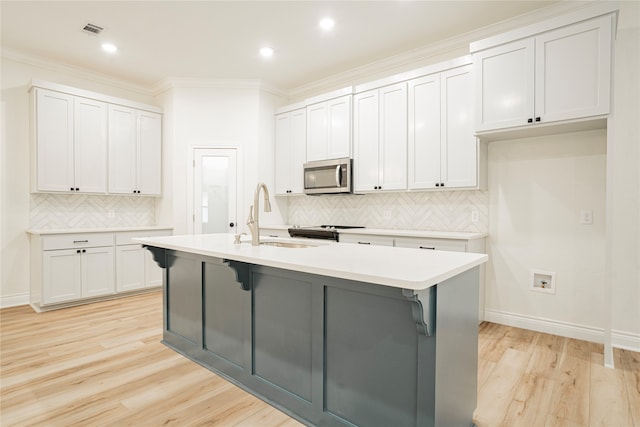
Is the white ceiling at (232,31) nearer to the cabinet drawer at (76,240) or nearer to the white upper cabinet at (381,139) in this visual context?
the white upper cabinet at (381,139)

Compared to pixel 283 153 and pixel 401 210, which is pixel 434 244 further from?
pixel 283 153

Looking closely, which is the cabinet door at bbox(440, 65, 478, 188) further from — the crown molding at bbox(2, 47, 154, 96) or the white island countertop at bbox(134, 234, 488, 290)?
the crown molding at bbox(2, 47, 154, 96)

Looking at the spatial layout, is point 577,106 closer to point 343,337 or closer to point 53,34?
point 343,337

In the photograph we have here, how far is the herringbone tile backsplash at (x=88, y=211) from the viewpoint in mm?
4523

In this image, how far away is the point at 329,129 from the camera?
15.6ft

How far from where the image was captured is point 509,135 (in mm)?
3387

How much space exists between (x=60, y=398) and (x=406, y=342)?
2149 millimetres

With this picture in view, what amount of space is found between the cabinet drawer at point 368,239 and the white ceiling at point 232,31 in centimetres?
221

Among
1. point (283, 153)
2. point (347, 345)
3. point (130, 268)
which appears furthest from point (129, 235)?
point (347, 345)

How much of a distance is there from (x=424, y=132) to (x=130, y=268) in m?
4.02

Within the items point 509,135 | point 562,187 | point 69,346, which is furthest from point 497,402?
point 69,346

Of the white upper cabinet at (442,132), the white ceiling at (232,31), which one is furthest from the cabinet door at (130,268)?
the white upper cabinet at (442,132)

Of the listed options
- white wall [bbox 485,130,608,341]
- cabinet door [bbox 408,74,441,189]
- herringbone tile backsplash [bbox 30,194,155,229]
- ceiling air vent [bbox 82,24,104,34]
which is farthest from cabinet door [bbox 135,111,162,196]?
white wall [bbox 485,130,608,341]

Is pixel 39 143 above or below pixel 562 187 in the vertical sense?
above
